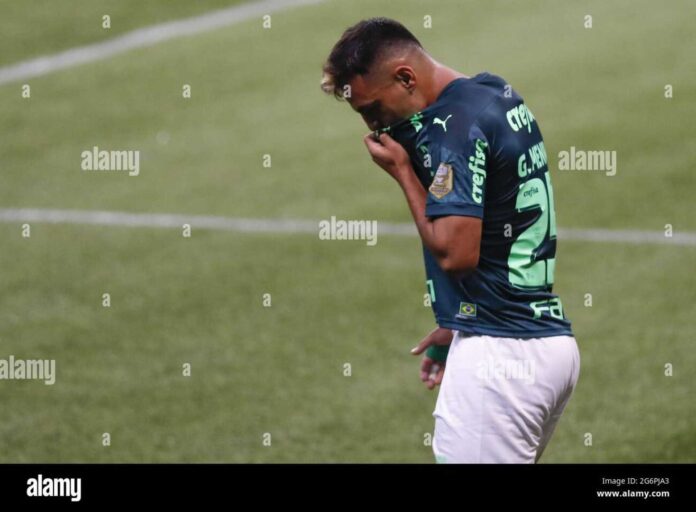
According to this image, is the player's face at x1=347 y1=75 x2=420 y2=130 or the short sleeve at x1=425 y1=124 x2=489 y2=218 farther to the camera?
the player's face at x1=347 y1=75 x2=420 y2=130

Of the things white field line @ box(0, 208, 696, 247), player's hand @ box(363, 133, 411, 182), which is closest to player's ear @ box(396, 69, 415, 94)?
player's hand @ box(363, 133, 411, 182)

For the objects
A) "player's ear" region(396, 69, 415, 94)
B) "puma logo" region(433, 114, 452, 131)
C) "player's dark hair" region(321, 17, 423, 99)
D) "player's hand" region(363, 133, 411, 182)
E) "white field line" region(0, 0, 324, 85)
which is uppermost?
"white field line" region(0, 0, 324, 85)

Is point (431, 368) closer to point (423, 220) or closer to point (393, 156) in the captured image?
point (423, 220)

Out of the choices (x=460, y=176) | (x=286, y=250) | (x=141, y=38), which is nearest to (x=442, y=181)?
(x=460, y=176)

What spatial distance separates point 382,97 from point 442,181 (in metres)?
0.45

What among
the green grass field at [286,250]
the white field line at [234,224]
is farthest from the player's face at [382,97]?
the white field line at [234,224]

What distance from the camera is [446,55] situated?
19406 mm

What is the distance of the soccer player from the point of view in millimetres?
5371

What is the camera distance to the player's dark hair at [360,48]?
5449mm

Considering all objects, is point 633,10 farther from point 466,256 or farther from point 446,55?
point 466,256

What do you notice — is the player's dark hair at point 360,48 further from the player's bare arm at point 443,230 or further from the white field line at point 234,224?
the white field line at point 234,224

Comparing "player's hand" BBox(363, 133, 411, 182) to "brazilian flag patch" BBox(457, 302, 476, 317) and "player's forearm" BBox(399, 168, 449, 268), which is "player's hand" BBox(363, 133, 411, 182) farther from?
"brazilian flag patch" BBox(457, 302, 476, 317)

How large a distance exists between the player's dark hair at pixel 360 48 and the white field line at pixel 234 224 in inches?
332
